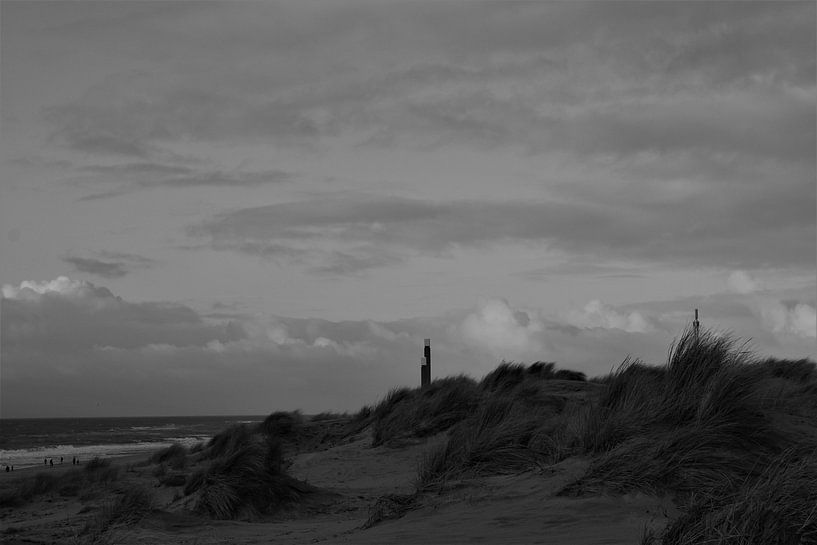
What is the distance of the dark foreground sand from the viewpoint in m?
6.52

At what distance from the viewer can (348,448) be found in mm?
16359

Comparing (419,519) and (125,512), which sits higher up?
(419,519)

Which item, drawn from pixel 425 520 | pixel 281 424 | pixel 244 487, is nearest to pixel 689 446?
pixel 425 520

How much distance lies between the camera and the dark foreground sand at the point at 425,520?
6520 millimetres

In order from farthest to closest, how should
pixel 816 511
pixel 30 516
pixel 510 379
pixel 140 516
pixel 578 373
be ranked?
1. pixel 578 373
2. pixel 510 379
3. pixel 30 516
4. pixel 140 516
5. pixel 816 511

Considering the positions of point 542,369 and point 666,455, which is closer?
point 666,455

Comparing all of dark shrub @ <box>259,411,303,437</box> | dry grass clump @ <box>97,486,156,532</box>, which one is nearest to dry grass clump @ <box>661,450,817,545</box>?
dry grass clump @ <box>97,486,156,532</box>

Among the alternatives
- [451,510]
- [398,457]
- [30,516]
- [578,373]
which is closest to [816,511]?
[451,510]

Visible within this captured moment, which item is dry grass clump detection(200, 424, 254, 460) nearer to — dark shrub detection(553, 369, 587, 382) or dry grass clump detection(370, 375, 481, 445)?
dry grass clump detection(370, 375, 481, 445)

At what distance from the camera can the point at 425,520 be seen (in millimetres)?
7375

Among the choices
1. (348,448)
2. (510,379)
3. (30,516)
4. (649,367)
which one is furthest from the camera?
(510,379)

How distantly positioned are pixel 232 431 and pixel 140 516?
1218 centimetres

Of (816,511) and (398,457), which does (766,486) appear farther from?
(398,457)

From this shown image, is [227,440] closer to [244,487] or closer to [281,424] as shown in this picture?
[281,424]
